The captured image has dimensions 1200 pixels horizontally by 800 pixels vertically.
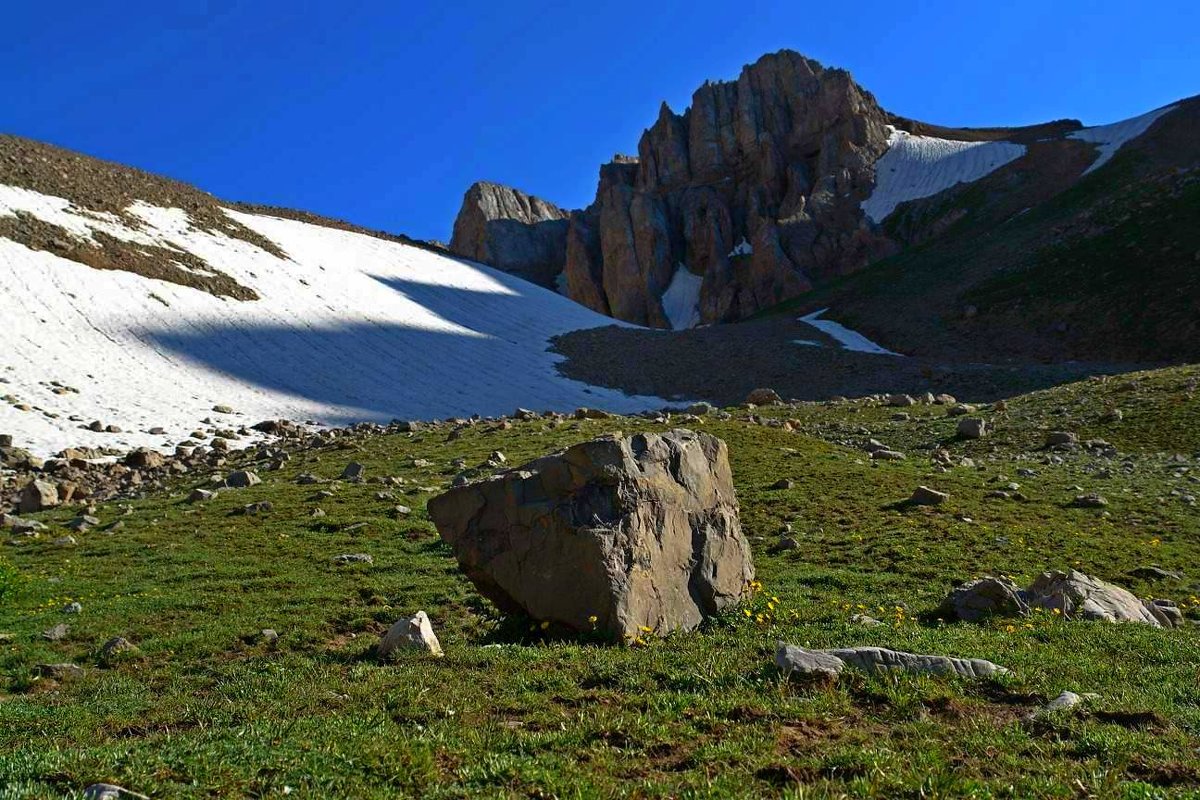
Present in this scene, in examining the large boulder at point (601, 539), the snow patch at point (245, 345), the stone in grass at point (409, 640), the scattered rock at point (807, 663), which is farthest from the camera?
the snow patch at point (245, 345)

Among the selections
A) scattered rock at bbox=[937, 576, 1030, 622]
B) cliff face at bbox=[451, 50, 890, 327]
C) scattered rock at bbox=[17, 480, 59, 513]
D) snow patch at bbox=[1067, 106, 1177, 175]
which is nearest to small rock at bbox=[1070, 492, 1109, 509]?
scattered rock at bbox=[937, 576, 1030, 622]

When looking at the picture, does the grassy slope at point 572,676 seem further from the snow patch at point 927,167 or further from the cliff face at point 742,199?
the snow patch at point 927,167

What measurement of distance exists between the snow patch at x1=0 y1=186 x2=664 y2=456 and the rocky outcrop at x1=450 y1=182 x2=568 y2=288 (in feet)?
286

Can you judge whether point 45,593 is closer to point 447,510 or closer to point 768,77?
point 447,510

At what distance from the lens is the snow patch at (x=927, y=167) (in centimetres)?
12925

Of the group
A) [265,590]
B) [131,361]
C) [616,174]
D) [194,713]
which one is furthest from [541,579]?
[616,174]

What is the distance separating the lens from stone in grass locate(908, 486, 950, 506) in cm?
2133

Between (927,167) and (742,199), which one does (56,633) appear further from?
(927,167)

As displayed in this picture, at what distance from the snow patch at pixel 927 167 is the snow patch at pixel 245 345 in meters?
77.2

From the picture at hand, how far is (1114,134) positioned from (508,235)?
104704 millimetres

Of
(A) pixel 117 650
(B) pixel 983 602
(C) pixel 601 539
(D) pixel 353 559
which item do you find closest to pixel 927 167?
(D) pixel 353 559

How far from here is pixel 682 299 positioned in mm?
143500

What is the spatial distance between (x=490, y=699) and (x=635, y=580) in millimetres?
3311

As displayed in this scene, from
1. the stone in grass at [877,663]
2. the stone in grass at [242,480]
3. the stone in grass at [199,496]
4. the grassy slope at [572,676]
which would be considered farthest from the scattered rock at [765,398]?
the stone in grass at [877,663]
